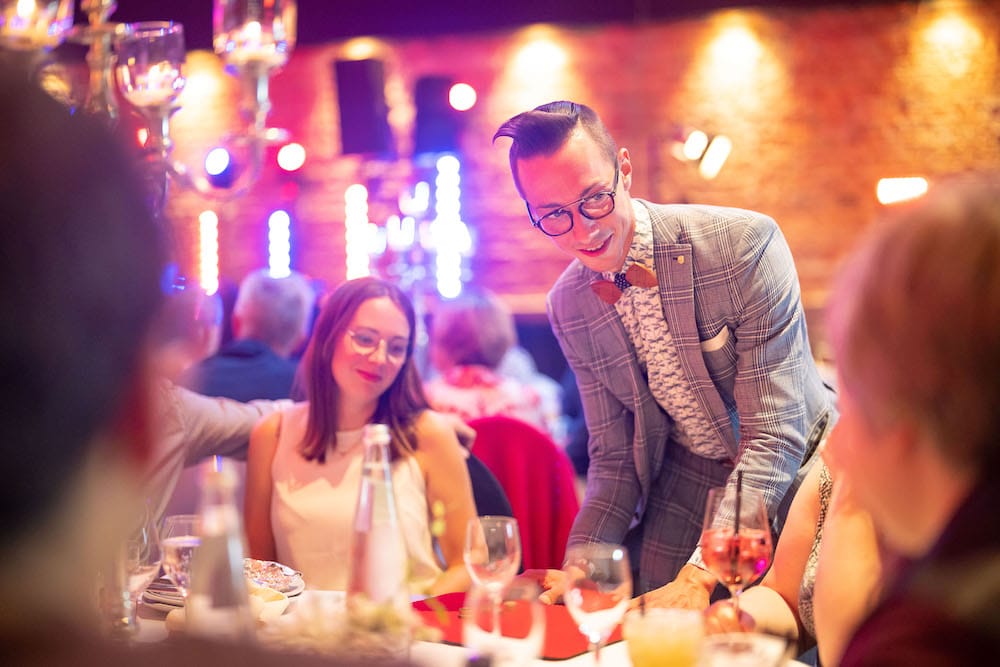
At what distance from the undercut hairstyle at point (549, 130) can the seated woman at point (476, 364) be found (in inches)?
81.1

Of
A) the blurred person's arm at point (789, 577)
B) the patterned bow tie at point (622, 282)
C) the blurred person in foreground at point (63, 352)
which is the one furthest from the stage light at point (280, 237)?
the blurred person in foreground at point (63, 352)

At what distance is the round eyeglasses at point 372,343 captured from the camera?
2.88 meters

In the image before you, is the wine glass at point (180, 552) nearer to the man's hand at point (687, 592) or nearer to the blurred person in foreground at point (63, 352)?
the man's hand at point (687, 592)

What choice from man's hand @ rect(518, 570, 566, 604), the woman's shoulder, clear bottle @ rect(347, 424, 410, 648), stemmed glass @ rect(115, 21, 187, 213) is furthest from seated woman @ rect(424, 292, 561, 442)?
clear bottle @ rect(347, 424, 410, 648)

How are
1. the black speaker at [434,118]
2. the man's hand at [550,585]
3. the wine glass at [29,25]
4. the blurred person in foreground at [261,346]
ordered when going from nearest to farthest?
the wine glass at [29,25], the man's hand at [550,585], the blurred person in foreground at [261,346], the black speaker at [434,118]

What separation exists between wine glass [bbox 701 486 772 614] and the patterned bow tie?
80 centimetres

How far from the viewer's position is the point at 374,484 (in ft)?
5.06

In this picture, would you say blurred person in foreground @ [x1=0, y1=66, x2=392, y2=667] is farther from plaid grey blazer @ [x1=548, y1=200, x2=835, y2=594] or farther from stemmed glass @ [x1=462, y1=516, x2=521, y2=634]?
plaid grey blazer @ [x1=548, y1=200, x2=835, y2=594]

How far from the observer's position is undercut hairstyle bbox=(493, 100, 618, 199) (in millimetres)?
2254

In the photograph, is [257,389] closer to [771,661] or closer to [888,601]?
[771,661]

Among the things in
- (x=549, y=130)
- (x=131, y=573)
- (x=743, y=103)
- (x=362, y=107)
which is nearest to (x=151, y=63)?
(x=549, y=130)

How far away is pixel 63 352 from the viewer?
0.78 metres

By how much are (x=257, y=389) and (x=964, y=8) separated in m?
6.43

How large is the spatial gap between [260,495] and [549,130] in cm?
134
